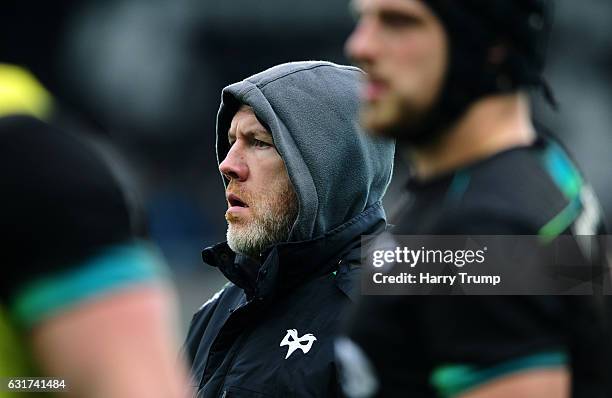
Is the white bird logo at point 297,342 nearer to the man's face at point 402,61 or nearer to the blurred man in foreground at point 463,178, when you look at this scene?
the blurred man in foreground at point 463,178

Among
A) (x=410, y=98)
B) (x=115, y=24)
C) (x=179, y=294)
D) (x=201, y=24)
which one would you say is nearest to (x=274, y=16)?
(x=201, y=24)

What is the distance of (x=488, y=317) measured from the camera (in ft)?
6.15

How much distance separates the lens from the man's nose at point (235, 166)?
11.6 feet

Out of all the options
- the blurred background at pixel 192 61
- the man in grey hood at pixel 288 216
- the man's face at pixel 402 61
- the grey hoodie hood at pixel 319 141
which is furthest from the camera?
the blurred background at pixel 192 61

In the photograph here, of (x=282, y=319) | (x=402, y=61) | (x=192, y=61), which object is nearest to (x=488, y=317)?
(x=402, y=61)

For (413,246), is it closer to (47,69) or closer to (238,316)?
(238,316)

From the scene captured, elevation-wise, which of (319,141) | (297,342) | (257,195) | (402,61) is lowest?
(297,342)

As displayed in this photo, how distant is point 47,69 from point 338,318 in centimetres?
1148

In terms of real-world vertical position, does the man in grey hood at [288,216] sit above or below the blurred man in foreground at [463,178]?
below

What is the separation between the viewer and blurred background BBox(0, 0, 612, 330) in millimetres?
13406

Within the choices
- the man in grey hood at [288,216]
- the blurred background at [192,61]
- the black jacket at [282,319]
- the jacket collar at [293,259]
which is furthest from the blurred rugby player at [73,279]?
the blurred background at [192,61]

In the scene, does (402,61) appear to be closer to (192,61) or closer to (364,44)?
(364,44)

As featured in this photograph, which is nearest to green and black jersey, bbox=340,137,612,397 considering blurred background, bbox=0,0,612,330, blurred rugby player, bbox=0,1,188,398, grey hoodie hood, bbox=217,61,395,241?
blurred rugby player, bbox=0,1,188,398

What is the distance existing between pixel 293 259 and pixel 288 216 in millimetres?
207
